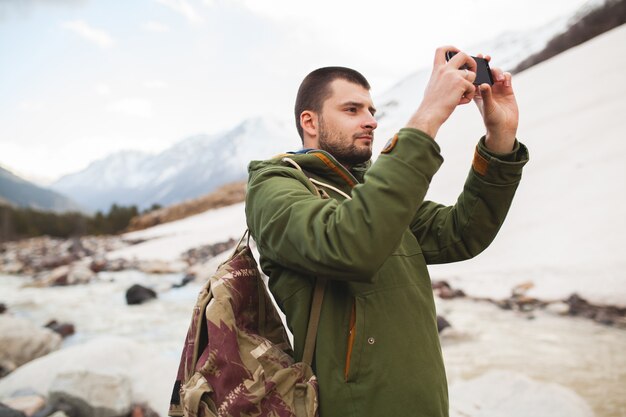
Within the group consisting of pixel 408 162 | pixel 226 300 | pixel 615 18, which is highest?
pixel 615 18

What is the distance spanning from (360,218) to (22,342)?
16.5 feet

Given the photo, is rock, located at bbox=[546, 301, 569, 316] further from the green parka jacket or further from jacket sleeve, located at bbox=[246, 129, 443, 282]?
jacket sleeve, located at bbox=[246, 129, 443, 282]

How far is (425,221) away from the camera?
4.99 ft

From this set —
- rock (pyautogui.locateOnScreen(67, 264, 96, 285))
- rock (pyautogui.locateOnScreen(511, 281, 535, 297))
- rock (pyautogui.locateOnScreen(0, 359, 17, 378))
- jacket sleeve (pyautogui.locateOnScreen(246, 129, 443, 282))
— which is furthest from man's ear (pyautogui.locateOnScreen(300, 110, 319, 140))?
rock (pyautogui.locateOnScreen(67, 264, 96, 285))

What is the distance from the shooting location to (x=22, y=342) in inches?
174

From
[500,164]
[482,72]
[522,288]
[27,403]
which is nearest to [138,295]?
[27,403]

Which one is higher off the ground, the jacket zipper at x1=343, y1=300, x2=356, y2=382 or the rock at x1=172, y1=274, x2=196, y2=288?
the jacket zipper at x1=343, y1=300, x2=356, y2=382

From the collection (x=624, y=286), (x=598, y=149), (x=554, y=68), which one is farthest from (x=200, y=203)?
(x=624, y=286)

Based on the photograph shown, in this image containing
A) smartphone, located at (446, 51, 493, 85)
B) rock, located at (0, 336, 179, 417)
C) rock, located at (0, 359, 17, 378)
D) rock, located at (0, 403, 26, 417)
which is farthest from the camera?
rock, located at (0, 359, 17, 378)

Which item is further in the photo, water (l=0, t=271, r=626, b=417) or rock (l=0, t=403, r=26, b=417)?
water (l=0, t=271, r=626, b=417)

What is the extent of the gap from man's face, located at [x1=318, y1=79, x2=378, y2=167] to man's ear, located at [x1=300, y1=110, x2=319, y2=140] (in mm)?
37

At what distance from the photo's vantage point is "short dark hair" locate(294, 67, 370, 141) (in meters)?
1.46

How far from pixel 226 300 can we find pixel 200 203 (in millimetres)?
32122

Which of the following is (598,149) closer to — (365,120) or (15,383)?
(365,120)
